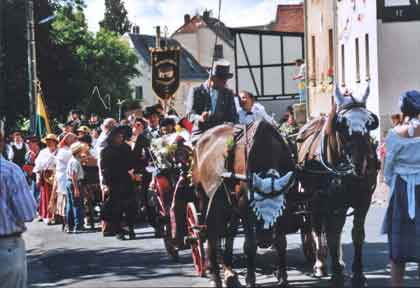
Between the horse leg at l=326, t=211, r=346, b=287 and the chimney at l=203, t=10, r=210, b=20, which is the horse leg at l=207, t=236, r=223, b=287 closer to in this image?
the horse leg at l=326, t=211, r=346, b=287

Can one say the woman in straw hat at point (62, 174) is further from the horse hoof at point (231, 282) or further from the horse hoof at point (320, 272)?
the horse hoof at point (231, 282)

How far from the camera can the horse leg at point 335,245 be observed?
10.5 metres

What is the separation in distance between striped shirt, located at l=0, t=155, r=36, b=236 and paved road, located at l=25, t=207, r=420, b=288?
3.75m

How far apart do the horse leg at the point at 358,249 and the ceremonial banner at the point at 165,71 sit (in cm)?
2327

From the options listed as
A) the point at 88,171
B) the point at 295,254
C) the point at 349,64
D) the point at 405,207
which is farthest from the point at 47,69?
the point at 405,207

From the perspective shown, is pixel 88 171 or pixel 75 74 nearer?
pixel 88 171

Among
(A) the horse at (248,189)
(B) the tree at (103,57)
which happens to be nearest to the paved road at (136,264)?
(A) the horse at (248,189)

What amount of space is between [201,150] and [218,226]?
98cm

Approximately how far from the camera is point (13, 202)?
806 centimetres

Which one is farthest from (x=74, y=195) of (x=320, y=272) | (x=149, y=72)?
(x=149, y=72)

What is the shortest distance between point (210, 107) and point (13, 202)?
15.2 feet

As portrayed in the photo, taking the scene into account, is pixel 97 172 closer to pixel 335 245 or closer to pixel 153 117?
pixel 153 117

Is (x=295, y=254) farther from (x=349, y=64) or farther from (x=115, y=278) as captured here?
(x=349, y=64)

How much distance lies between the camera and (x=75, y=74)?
184 feet
